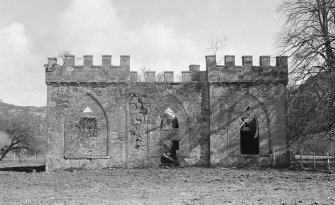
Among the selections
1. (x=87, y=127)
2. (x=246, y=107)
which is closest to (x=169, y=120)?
(x=246, y=107)

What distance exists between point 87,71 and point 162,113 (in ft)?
15.1

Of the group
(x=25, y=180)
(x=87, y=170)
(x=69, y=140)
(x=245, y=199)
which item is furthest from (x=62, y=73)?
(x=245, y=199)

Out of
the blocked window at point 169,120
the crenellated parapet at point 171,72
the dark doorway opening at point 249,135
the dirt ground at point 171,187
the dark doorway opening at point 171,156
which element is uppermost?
the crenellated parapet at point 171,72

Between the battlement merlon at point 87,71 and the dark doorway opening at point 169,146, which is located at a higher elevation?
the battlement merlon at point 87,71

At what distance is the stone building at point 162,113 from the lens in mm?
22500

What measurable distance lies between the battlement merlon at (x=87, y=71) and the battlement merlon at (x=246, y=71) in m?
4.62

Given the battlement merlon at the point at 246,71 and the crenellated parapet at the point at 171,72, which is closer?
the crenellated parapet at the point at 171,72

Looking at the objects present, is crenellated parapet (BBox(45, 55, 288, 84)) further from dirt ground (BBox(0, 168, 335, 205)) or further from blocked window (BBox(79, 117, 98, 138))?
dirt ground (BBox(0, 168, 335, 205))

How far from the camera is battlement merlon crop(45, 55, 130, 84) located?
22.6 meters

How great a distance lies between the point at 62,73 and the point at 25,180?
6.67 metres

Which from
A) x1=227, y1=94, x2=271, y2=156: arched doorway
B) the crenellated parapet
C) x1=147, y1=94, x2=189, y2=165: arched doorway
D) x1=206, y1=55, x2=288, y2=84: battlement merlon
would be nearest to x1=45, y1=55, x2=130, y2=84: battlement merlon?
the crenellated parapet

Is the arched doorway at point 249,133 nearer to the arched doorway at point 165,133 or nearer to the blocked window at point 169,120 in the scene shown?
the arched doorway at point 165,133

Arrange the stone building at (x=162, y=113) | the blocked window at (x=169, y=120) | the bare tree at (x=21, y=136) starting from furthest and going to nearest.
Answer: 1. the bare tree at (x=21, y=136)
2. the blocked window at (x=169, y=120)
3. the stone building at (x=162, y=113)

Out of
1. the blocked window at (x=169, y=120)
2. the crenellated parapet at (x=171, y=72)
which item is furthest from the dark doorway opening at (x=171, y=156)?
the crenellated parapet at (x=171, y=72)
